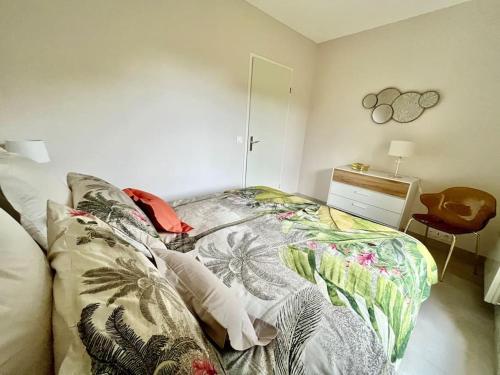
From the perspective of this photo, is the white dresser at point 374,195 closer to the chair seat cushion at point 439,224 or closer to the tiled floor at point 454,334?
the chair seat cushion at point 439,224

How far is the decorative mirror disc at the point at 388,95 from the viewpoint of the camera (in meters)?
2.68

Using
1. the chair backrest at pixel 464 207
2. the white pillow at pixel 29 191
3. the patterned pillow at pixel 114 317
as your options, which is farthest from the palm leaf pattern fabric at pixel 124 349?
the chair backrest at pixel 464 207

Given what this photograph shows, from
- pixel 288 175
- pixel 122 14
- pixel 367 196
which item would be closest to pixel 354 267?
pixel 367 196

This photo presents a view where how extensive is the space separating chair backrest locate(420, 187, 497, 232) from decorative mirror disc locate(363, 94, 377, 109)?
4.74ft

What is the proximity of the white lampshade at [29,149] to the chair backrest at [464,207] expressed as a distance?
3.55 meters

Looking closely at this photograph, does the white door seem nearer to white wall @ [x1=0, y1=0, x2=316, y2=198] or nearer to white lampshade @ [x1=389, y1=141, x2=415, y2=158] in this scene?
white wall @ [x1=0, y1=0, x2=316, y2=198]

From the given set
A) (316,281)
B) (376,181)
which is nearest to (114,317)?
(316,281)

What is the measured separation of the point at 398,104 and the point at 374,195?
1.26m

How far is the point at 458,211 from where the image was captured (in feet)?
6.93

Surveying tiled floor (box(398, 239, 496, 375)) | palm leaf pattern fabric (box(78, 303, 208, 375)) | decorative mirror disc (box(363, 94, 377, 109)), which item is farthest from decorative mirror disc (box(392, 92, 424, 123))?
palm leaf pattern fabric (box(78, 303, 208, 375))

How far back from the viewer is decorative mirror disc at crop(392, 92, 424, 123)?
8.26 feet

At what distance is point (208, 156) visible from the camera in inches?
101

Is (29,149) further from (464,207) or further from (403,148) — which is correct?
(464,207)

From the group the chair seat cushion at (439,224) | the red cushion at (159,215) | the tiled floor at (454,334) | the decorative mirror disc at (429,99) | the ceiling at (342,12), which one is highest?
the ceiling at (342,12)
